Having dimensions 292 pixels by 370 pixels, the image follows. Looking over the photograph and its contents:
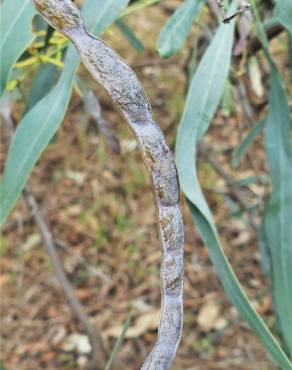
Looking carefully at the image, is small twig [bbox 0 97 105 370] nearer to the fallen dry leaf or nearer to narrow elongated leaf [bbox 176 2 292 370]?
the fallen dry leaf

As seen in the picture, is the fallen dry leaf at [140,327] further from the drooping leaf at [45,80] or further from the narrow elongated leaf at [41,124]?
the narrow elongated leaf at [41,124]

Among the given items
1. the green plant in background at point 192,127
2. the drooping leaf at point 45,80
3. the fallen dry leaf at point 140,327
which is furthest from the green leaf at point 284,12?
the fallen dry leaf at point 140,327

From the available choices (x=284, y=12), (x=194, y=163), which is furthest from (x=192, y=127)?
(x=284, y=12)

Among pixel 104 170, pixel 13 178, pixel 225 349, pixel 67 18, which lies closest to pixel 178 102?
pixel 104 170

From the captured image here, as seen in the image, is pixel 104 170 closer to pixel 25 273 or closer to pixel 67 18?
pixel 25 273

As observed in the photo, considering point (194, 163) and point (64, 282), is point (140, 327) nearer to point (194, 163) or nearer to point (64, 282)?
point (64, 282)
